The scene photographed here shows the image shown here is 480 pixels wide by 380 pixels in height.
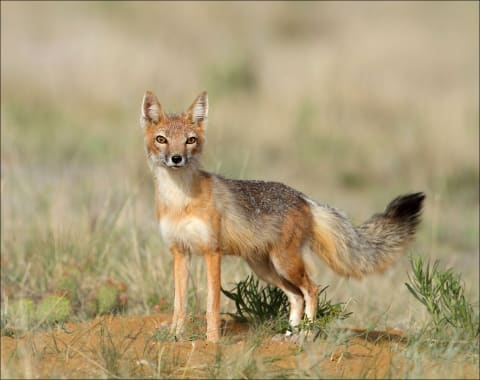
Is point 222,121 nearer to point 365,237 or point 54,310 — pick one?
Result: point 365,237

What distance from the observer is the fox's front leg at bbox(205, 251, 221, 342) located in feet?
18.8

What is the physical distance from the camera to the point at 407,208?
6.44 metres

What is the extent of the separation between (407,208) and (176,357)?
93.4 inches

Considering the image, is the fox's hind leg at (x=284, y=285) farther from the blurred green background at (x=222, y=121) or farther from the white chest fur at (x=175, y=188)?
the blurred green background at (x=222, y=121)

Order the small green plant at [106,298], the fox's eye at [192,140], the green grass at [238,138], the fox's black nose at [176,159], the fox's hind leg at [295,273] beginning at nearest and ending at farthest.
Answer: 1. the fox's black nose at [176,159]
2. the fox's eye at [192,140]
3. the fox's hind leg at [295,273]
4. the small green plant at [106,298]
5. the green grass at [238,138]

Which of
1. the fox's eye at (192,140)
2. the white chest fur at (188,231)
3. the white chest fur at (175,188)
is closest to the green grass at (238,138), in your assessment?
the white chest fur at (188,231)

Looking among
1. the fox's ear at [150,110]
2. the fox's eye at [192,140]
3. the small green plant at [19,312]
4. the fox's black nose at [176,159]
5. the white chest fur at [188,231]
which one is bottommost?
the small green plant at [19,312]

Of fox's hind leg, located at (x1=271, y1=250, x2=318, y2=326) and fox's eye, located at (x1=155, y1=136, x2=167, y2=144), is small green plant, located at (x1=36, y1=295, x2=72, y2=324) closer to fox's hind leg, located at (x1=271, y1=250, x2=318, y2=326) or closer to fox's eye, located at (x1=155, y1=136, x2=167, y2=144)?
fox's eye, located at (x1=155, y1=136, x2=167, y2=144)

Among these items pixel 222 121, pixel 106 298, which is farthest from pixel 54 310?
pixel 222 121

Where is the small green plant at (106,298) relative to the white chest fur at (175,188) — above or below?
below

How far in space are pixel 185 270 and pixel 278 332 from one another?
2.59ft

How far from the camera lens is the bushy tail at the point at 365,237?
6.30 metres

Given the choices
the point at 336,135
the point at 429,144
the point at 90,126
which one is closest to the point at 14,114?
the point at 90,126

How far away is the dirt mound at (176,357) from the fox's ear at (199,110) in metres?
1.50
